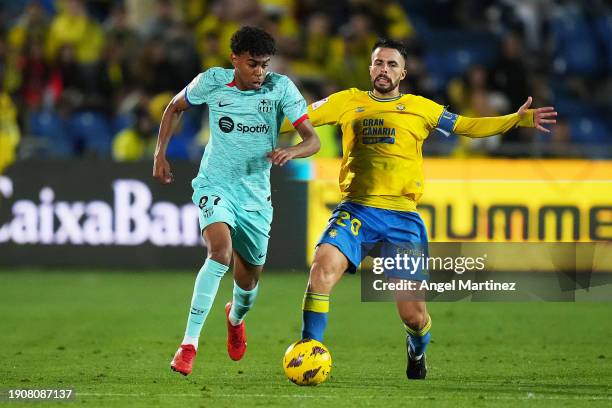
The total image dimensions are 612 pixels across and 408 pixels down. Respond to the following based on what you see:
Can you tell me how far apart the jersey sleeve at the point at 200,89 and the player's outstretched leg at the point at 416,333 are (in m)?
1.90

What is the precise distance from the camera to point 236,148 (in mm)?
8055

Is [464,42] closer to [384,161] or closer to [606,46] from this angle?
[606,46]

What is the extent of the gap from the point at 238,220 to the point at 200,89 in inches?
36.0

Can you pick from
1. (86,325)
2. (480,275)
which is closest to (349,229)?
(86,325)

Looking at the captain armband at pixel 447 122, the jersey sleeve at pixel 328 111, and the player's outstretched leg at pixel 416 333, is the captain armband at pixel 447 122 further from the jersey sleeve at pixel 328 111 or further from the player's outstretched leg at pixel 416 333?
the player's outstretched leg at pixel 416 333

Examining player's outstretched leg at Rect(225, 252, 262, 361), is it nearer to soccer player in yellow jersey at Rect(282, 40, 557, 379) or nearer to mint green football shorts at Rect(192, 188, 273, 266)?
mint green football shorts at Rect(192, 188, 273, 266)

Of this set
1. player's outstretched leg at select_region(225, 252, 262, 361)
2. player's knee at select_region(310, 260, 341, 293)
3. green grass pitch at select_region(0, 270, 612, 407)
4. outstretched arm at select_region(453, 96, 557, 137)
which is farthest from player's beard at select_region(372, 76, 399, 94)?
green grass pitch at select_region(0, 270, 612, 407)

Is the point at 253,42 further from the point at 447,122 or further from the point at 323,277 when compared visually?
the point at 323,277

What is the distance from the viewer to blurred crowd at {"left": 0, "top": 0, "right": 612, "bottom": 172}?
1619 cm

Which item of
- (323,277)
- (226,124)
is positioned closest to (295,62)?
(226,124)

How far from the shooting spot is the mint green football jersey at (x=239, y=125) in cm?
805

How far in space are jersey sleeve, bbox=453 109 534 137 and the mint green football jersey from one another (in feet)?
3.66

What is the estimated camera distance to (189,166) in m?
15.3

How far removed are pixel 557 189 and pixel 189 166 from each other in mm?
4553
